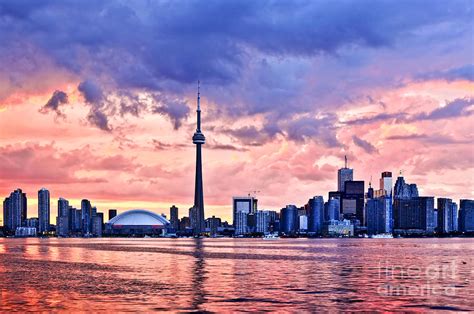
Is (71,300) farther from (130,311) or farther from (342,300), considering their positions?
(342,300)

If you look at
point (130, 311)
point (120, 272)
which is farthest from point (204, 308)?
point (120, 272)

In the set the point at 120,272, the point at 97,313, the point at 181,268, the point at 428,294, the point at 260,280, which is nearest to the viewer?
the point at 97,313

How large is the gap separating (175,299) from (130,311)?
872 cm

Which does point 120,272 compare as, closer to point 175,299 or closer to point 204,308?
point 175,299

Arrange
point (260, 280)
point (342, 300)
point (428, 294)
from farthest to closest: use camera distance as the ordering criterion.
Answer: point (260, 280), point (428, 294), point (342, 300)

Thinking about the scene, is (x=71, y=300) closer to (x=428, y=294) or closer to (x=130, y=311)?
(x=130, y=311)

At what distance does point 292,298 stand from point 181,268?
49.2 metres

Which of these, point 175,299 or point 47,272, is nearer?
point 175,299

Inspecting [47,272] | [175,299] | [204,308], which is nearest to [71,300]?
[175,299]

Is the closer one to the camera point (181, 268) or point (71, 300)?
point (71, 300)

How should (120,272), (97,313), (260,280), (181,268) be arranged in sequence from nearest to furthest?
(97,313) → (260,280) → (120,272) → (181,268)

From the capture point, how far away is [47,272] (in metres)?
108

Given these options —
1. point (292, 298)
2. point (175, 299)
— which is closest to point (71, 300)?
point (175, 299)

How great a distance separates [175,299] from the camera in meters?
66.9
